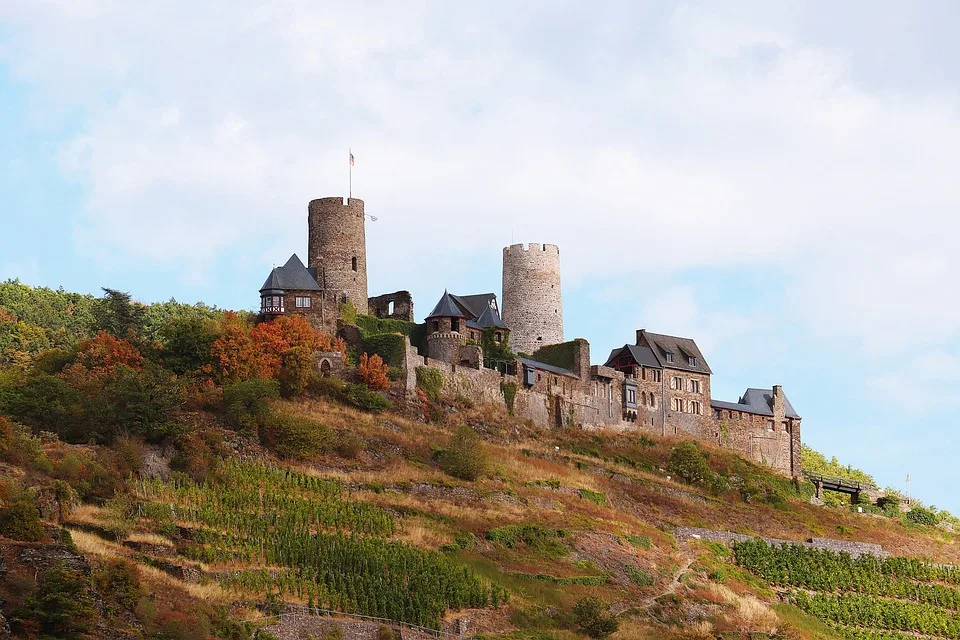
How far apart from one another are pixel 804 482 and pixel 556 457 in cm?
2098

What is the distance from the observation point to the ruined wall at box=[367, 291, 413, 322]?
82625 millimetres

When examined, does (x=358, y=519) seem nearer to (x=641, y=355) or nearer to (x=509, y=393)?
(x=509, y=393)

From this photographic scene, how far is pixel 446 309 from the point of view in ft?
265

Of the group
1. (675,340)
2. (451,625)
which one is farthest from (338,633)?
(675,340)

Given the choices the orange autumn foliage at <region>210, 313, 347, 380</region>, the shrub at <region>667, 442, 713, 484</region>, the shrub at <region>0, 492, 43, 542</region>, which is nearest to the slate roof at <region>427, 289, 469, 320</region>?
the orange autumn foliage at <region>210, 313, 347, 380</region>

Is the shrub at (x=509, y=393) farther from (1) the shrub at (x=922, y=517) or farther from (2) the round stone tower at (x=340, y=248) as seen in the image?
(1) the shrub at (x=922, y=517)

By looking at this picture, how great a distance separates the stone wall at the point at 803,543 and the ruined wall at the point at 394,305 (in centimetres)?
2156

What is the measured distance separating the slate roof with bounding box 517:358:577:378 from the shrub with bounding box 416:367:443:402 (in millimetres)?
7892

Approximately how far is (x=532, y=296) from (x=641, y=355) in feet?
26.6

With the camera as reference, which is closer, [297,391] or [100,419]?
[100,419]

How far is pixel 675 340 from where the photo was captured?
96062mm

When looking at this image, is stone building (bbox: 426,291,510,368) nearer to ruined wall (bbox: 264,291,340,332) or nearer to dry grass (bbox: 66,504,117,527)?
ruined wall (bbox: 264,291,340,332)

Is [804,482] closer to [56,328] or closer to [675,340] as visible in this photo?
[675,340]

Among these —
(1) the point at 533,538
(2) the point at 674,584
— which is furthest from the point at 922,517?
(1) the point at 533,538
